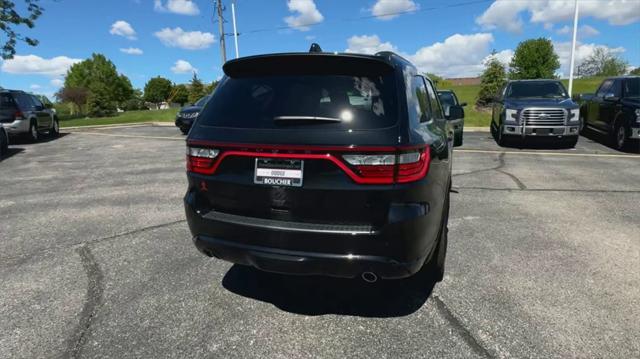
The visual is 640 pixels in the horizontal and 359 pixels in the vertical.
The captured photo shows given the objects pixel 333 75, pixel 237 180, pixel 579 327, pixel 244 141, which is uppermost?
pixel 333 75

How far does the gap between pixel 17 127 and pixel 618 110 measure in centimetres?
1800

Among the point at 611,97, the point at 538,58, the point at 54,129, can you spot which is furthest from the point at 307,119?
the point at 538,58

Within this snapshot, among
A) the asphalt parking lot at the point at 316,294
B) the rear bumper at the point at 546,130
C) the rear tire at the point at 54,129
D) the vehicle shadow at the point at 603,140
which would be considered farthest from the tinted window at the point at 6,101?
the vehicle shadow at the point at 603,140

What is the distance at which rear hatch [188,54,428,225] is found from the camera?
2432 millimetres

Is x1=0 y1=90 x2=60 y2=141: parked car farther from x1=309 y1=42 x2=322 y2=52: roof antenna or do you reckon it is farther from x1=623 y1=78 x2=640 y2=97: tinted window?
x1=623 y1=78 x2=640 y2=97: tinted window

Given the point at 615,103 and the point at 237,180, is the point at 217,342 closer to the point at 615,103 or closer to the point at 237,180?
the point at 237,180

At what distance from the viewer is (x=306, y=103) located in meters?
2.68

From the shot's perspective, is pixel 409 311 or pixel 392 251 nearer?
pixel 392 251

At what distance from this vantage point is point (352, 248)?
2463mm

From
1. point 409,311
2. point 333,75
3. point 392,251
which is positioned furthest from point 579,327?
point 333,75

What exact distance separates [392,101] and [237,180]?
1103 mm

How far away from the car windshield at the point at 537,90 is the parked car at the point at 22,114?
1507 cm

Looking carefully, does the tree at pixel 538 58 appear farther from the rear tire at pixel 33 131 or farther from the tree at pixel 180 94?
the rear tire at pixel 33 131

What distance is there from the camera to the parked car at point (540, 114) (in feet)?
35.3
